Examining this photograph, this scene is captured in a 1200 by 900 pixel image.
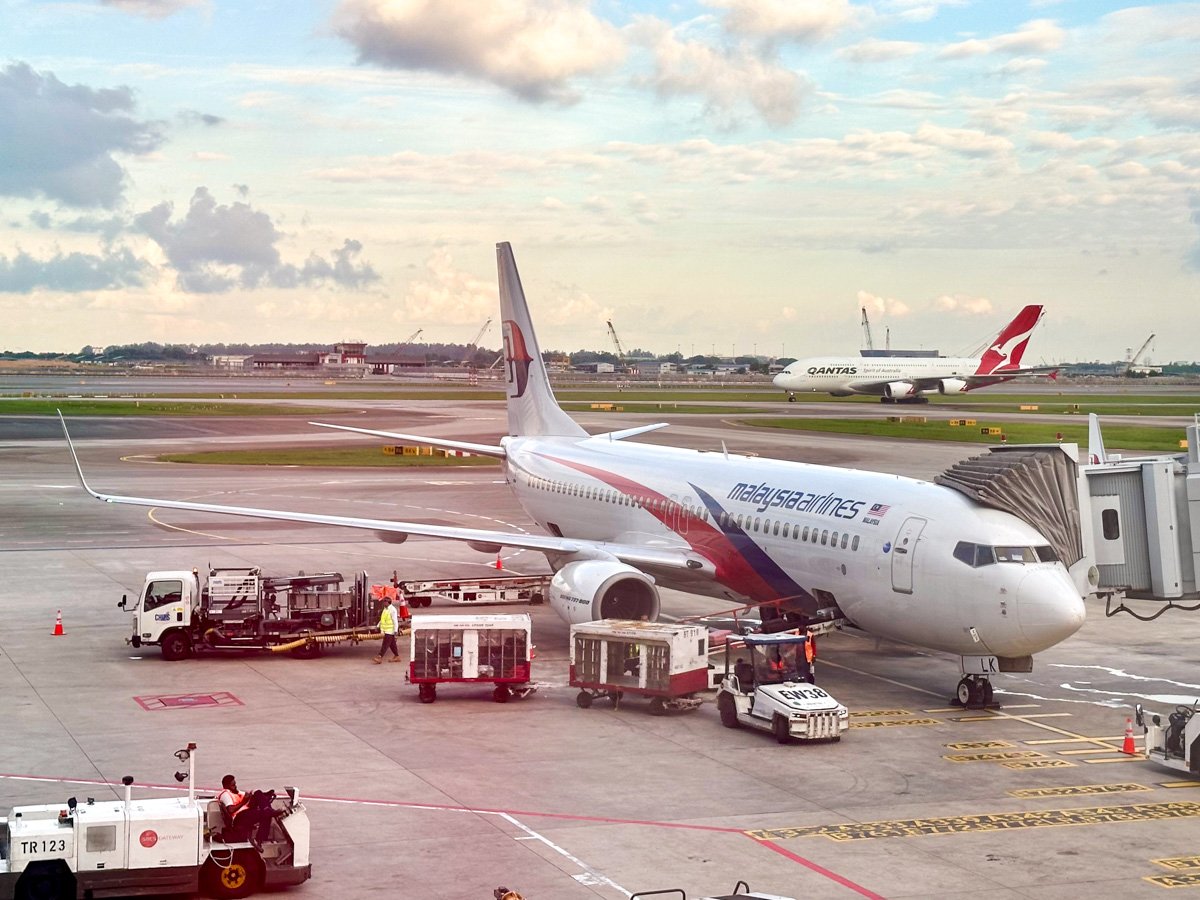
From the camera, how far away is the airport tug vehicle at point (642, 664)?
29734 mm

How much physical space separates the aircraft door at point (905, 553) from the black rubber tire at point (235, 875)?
1562 cm

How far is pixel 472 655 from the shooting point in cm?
3080

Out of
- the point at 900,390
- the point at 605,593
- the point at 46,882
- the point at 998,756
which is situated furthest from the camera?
the point at 900,390

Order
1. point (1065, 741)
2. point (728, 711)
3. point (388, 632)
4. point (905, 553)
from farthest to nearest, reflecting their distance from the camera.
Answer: point (388, 632), point (905, 553), point (728, 711), point (1065, 741)

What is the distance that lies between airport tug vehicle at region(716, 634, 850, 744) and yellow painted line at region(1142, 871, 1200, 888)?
328 inches

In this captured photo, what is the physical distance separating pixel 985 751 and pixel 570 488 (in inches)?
754

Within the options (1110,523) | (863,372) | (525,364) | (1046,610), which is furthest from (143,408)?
(1046,610)

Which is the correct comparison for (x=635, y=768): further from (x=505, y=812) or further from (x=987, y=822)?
(x=987, y=822)

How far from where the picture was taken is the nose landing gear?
30172 mm

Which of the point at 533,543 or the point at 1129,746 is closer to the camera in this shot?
the point at 1129,746

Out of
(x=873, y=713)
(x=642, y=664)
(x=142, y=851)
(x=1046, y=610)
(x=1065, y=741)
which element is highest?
(x=1046, y=610)

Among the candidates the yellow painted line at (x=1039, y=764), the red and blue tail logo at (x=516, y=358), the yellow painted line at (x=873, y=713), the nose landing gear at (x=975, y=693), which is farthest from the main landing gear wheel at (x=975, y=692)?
the red and blue tail logo at (x=516, y=358)

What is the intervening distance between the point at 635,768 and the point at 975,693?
9.00 m

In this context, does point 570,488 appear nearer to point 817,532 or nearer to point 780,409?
point 817,532
